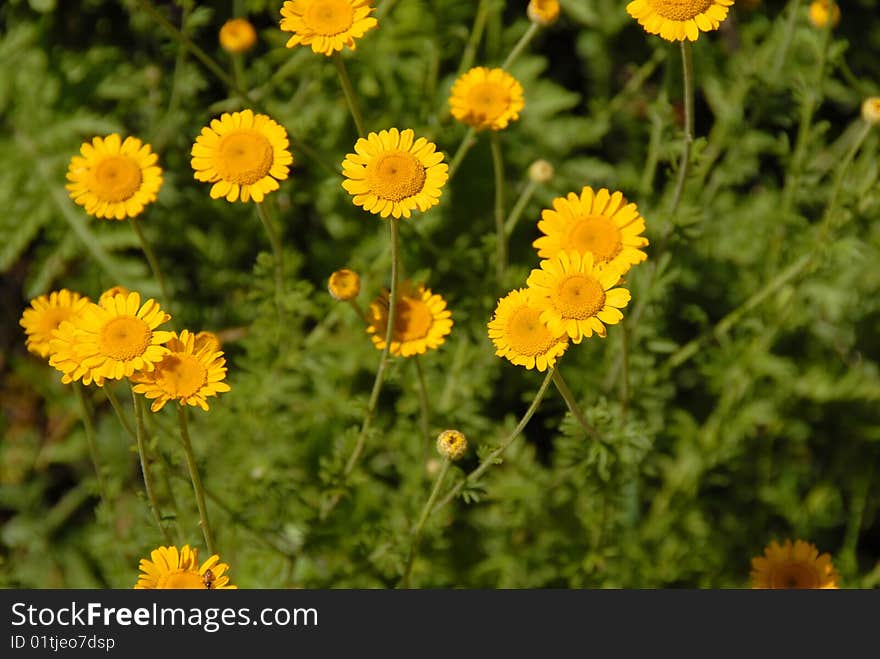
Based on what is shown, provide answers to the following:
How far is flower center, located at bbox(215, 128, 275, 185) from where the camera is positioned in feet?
9.86

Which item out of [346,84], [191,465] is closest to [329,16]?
[346,84]

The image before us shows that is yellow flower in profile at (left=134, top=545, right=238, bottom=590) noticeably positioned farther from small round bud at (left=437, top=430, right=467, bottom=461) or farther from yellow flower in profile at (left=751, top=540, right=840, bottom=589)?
yellow flower in profile at (left=751, top=540, right=840, bottom=589)

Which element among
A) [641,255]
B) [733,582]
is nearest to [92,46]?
[641,255]

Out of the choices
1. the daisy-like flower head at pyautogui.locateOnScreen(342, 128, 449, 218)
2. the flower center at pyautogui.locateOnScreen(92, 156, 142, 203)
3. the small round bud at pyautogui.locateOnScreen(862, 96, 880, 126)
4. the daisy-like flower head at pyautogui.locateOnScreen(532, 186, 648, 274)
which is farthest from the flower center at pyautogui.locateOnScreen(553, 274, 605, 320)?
the flower center at pyautogui.locateOnScreen(92, 156, 142, 203)

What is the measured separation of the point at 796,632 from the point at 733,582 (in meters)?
1.17

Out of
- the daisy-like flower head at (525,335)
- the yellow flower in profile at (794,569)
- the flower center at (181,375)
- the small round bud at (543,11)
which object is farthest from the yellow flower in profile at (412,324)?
the yellow flower in profile at (794,569)

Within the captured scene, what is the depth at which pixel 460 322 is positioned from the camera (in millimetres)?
3902

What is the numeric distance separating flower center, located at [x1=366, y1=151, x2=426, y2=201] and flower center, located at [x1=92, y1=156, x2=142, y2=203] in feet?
2.85

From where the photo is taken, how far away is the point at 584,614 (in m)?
3.23

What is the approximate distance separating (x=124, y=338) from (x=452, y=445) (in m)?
1.00

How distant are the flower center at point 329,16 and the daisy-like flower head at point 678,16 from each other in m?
0.89

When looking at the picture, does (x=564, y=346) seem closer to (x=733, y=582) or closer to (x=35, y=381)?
(x=733, y=582)

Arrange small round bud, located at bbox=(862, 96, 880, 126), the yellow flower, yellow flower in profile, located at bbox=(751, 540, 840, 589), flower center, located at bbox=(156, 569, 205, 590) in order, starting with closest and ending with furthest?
1. flower center, located at bbox=(156, 569, 205, 590)
2. small round bud, located at bbox=(862, 96, 880, 126)
3. yellow flower in profile, located at bbox=(751, 540, 840, 589)
4. the yellow flower

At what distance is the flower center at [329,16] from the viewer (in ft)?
9.87
